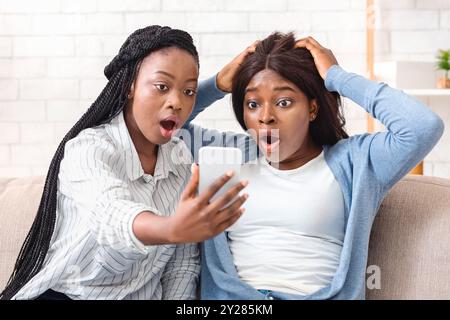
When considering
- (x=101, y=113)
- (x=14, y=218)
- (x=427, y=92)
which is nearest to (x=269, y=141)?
(x=101, y=113)

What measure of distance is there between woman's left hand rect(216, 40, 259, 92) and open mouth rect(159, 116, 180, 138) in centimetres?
15

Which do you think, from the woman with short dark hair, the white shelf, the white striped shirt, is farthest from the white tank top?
the white shelf

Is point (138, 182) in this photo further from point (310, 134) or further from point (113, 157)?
point (310, 134)

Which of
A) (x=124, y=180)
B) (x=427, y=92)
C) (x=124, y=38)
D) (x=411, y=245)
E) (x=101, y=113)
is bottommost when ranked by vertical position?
(x=411, y=245)

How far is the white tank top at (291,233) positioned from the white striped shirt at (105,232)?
0.12m

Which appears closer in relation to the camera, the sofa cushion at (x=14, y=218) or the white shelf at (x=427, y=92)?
the sofa cushion at (x=14, y=218)

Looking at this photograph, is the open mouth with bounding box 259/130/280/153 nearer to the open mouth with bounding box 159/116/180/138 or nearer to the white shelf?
the open mouth with bounding box 159/116/180/138

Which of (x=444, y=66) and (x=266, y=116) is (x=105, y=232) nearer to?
(x=266, y=116)

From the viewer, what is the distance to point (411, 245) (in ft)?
3.45

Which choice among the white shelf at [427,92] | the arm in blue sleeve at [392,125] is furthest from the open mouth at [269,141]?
the white shelf at [427,92]

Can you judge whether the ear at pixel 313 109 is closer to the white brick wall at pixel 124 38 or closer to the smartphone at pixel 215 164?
Answer: the smartphone at pixel 215 164

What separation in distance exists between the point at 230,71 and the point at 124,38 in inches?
49.3

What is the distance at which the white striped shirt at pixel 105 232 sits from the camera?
0.91 m

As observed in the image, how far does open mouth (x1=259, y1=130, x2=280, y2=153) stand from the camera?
1034 mm
